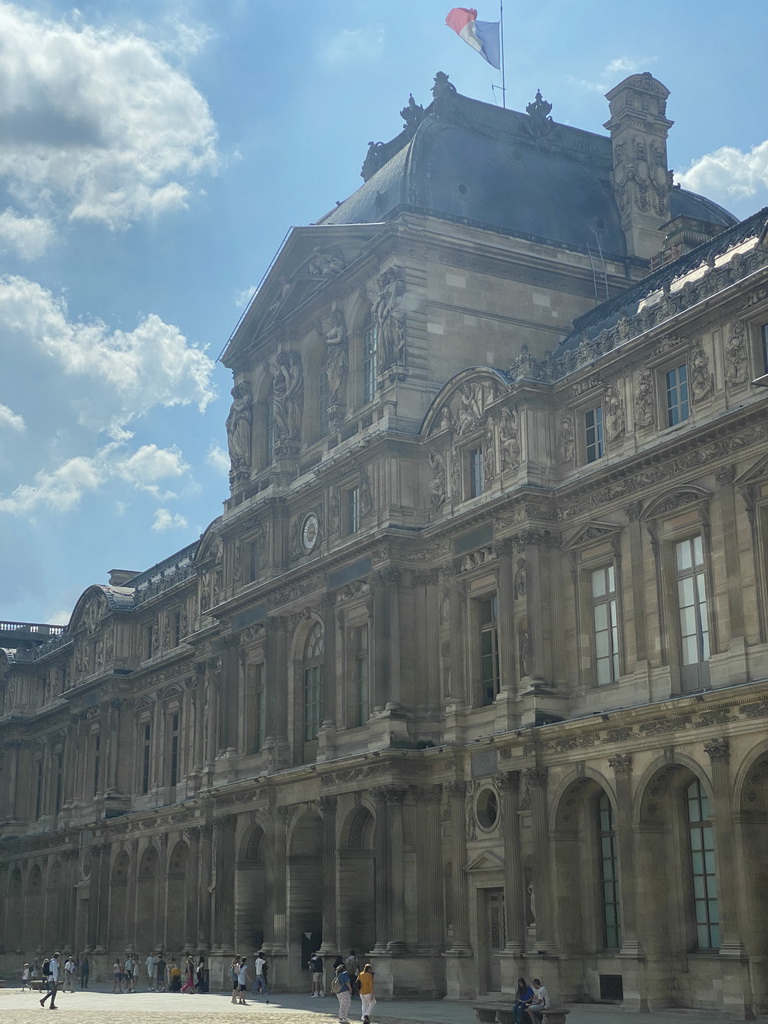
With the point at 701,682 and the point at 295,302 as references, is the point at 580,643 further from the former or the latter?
the point at 295,302

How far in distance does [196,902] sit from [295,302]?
23.7m

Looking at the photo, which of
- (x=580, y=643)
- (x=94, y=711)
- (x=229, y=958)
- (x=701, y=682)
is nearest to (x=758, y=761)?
(x=701, y=682)

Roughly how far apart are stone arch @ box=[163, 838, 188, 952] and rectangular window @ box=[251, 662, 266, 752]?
11.1 m

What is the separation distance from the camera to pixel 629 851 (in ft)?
112

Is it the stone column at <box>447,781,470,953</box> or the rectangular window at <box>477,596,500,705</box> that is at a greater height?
the rectangular window at <box>477,596,500,705</box>

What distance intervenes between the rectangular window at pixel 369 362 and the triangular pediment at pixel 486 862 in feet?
50.6

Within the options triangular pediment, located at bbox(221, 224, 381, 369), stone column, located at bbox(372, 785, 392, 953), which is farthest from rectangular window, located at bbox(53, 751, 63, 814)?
stone column, located at bbox(372, 785, 392, 953)

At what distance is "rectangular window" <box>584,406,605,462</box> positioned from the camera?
1508 inches

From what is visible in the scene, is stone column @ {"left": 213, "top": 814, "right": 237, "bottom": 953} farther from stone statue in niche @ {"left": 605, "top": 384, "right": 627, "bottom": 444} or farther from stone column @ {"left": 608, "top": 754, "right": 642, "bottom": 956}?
stone statue in niche @ {"left": 605, "top": 384, "right": 627, "bottom": 444}

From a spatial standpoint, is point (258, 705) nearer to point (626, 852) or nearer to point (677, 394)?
point (626, 852)

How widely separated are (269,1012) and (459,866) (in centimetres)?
676

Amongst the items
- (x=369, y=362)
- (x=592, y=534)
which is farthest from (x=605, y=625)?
(x=369, y=362)

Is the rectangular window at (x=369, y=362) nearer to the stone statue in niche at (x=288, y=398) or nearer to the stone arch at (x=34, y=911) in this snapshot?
the stone statue in niche at (x=288, y=398)

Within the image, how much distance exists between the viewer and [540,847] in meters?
36.6
